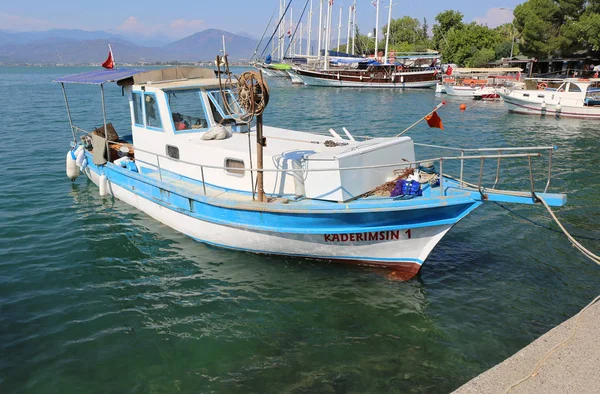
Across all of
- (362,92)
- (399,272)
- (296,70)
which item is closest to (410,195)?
(399,272)

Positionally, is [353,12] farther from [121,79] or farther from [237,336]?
[237,336]

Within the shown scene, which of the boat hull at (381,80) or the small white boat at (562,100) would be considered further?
the boat hull at (381,80)

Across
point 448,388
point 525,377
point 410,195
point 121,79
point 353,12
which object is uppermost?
point 353,12

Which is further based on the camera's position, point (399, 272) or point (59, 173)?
point (59, 173)

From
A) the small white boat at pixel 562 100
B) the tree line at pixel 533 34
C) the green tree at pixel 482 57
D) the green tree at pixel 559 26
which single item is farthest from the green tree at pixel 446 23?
the small white boat at pixel 562 100

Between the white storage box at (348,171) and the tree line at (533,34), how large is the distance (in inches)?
2037

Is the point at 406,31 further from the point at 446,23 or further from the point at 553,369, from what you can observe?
the point at 553,369

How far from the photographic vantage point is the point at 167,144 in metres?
11.4

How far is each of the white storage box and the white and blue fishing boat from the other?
0.02 metres

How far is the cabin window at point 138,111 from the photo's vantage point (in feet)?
39.1

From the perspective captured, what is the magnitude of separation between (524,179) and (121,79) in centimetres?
1379

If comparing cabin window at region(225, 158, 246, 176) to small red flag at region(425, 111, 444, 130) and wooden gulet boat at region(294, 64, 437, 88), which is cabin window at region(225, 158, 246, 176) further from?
wooden gulet boat at region(294, 64, 437, 88)

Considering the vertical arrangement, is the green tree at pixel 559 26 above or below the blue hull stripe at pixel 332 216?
above

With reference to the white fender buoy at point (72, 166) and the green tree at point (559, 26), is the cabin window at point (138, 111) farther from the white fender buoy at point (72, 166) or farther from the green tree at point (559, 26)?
the green tree at point (559, 26)
